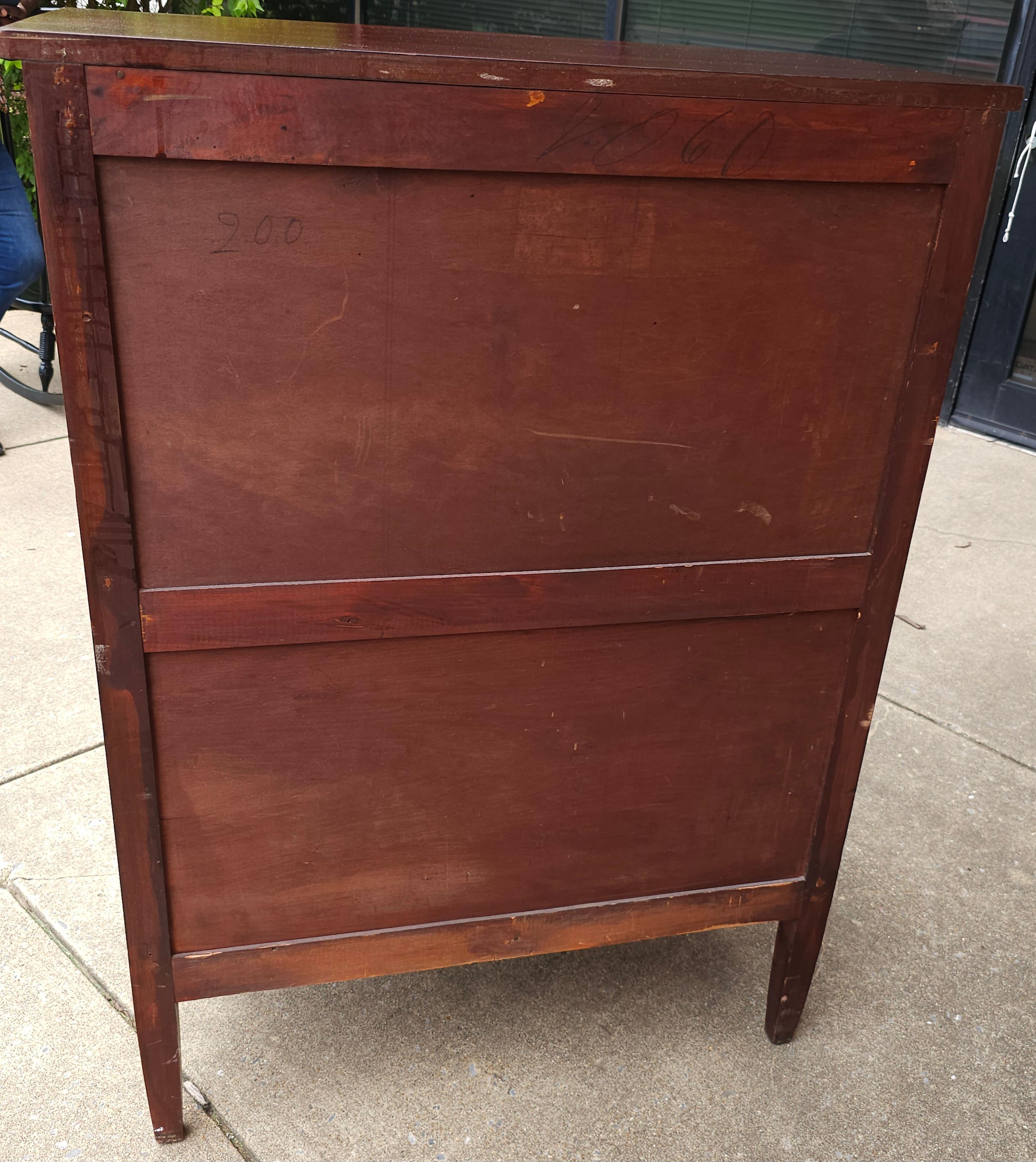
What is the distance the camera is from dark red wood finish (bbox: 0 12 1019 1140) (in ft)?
3.57

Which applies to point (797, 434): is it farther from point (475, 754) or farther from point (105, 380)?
point (105, 380)

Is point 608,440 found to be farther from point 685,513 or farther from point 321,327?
point 321,327

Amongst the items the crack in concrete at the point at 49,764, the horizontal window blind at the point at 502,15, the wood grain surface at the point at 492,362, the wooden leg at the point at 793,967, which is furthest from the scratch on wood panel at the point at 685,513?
the horizontal window blind at the point at 502,15

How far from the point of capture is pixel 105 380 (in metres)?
1.12

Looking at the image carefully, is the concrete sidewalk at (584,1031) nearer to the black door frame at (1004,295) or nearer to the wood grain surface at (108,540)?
the wood grain surface at (108,540)

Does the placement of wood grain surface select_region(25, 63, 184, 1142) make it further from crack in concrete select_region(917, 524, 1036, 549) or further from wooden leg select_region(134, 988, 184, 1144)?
crack in concrete select_region(917, 524, 1036, 549)

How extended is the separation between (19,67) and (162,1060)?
3.81 meters

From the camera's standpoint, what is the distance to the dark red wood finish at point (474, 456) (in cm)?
109

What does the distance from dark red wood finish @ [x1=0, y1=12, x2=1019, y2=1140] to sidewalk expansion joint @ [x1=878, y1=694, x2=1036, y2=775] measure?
3.91ft

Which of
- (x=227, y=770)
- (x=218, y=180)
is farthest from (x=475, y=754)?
(x=218, y=180)

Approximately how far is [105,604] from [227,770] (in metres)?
0.27

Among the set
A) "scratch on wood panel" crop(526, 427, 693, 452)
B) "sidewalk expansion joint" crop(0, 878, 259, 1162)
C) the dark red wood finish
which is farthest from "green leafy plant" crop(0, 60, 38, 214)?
"scratch on wood panel" crop(526, 427, 693, 452)

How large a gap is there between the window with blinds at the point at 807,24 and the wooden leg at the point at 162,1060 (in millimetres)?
3513

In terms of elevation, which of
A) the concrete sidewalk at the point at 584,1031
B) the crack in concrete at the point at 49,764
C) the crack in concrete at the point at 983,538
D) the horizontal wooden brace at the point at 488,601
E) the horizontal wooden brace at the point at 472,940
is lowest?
the crack in concrete at the point at 49,764
